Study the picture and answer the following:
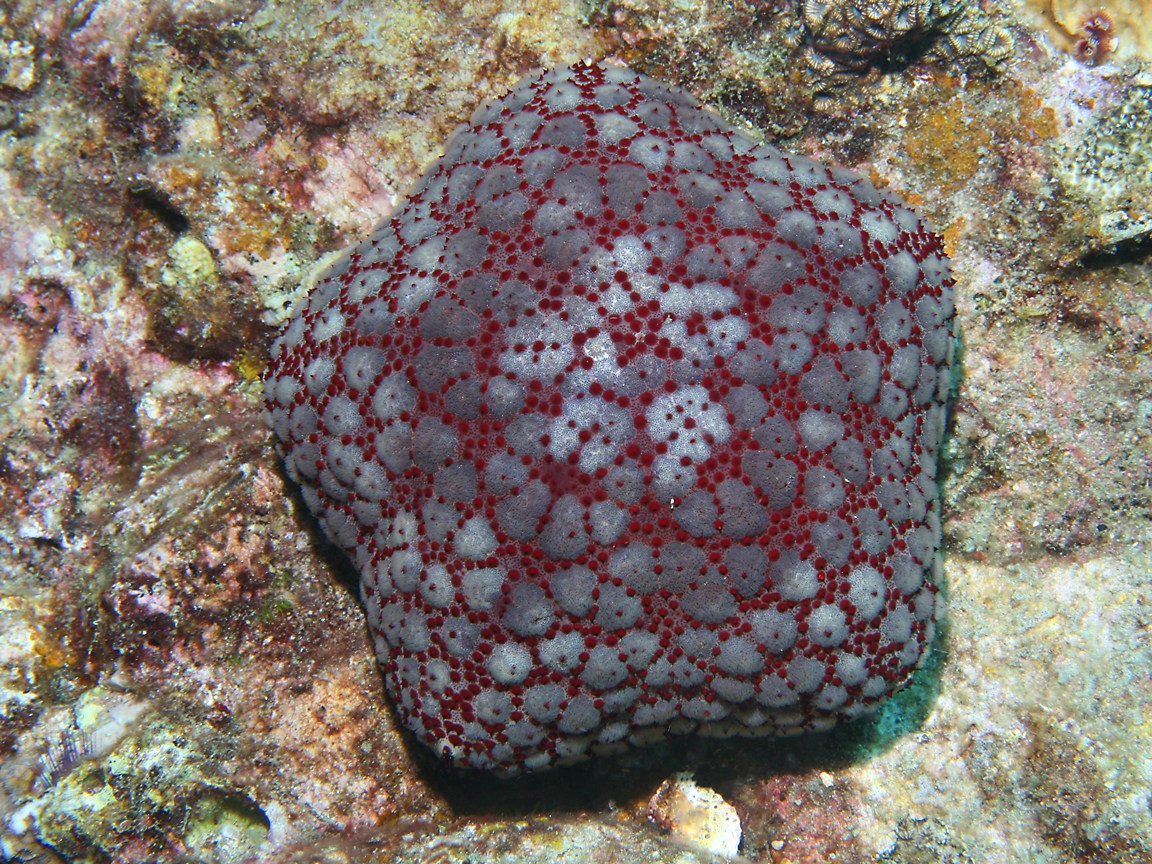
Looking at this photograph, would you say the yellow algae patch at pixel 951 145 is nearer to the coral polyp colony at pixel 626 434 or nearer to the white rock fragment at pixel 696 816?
the coral polyp colony at pixel 626 434

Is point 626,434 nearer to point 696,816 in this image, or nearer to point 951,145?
point 696,816

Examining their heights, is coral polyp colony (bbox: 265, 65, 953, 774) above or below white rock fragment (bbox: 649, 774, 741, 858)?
above

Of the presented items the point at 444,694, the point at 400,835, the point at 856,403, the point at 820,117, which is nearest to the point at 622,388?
the point at 856,403

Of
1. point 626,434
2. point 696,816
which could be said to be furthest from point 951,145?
point 696,816

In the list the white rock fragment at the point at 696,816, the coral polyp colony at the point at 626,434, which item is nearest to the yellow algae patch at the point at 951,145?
the coral polyp colony at the point at 626,434

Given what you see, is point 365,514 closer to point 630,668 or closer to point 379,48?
point 630,668

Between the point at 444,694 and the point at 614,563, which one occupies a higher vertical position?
the point at 614,563

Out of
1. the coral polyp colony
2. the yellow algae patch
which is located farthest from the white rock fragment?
the yellow algae patch

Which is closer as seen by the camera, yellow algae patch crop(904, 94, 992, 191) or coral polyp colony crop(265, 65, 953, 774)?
coral polyp colony crop(265, 65, 953, 774)

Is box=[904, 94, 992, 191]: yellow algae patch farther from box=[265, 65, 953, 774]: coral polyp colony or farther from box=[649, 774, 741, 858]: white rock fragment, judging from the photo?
box=[649, 774, 741, 858]: white rock fragment
